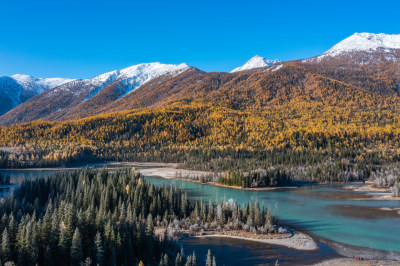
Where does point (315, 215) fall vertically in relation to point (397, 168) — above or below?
below

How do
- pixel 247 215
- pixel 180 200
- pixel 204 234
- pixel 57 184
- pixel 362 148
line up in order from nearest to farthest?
pixel 204 234 → pixel 247 215 → pixel 180 200 → pixel 57 184 → pixel 362 148

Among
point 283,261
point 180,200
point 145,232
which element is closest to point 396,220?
point 283,261

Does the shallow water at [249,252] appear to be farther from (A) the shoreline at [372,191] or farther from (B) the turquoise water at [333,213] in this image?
(A) the shoreline at [372,191]

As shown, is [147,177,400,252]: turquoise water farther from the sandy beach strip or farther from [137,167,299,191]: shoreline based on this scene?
[137,167,299,191]: shoreline

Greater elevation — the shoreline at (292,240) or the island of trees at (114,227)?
the island of trees at (114,227)

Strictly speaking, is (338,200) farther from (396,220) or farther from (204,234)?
(204,234)

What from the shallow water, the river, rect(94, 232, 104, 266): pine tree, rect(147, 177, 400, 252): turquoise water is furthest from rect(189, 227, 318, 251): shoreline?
rect(94, 232, 104, 266): pine tree

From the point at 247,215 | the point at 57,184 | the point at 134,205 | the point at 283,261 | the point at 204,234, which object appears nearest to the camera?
the point at 283,261

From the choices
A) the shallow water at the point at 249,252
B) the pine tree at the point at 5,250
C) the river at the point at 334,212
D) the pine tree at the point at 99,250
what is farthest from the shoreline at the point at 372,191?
the pine tree at the point at 5,250

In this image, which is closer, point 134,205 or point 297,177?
point 134,205
